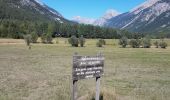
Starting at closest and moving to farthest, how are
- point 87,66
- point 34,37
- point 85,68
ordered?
point 85,68 < point 87,66 < point 34,37

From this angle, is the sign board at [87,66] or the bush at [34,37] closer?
the sign board at [87,66]

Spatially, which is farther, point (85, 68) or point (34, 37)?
point (34, 37)

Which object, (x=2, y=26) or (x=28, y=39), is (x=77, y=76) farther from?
(x=2, y=26)

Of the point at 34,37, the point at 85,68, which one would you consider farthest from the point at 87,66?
the point at 34,37

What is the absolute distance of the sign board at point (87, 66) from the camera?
14875 millimetres

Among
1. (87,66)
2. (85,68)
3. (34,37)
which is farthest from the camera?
(34,37)

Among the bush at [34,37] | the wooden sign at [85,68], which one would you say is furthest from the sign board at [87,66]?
the bush at [34,37]

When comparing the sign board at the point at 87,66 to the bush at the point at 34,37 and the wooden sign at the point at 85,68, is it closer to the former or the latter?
the wooden sign at the point at 85,68

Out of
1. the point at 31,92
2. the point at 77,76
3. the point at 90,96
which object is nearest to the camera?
the point at 77,76

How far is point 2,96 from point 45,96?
2.32 m

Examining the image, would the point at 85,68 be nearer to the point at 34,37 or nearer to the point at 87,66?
the point at 87,66

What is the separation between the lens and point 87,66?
1543 centimetres

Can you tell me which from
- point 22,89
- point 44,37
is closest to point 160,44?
point 44,37

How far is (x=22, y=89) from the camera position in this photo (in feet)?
80.5
